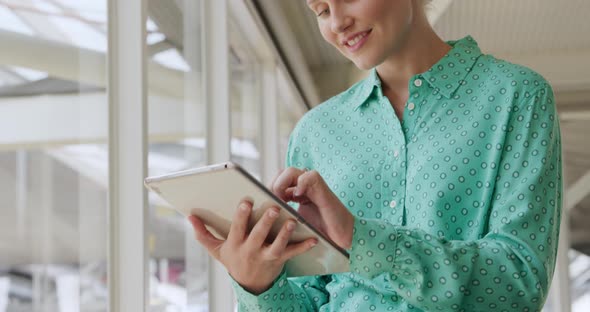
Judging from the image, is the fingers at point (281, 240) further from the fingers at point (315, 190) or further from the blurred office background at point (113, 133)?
the blurred office background at point (113, 133)

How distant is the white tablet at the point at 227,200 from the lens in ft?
2.95

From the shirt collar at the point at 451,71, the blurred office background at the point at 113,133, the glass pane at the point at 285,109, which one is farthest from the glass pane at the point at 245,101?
the shirt collar at the point at 451,71

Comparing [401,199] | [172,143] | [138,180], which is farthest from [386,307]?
[172,143]

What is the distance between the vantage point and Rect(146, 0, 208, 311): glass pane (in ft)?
9.70

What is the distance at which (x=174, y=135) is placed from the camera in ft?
10.6

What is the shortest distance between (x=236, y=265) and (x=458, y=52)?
18.4 inches

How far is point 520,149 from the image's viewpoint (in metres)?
1.04

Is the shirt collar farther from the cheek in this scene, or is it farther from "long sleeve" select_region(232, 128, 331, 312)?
"long sleeve" select_region(232, 128, 331, 312)

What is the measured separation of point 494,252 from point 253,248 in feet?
0.94

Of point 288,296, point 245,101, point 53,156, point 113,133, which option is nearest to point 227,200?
point 288,296

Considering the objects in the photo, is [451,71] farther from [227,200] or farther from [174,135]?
[174,135]

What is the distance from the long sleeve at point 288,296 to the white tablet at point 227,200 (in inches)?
2.5

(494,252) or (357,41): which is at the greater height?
(357,41)

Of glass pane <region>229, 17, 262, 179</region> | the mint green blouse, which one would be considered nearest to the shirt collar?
the mint green blouse
